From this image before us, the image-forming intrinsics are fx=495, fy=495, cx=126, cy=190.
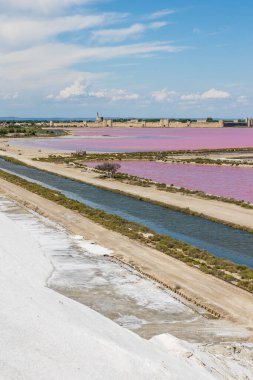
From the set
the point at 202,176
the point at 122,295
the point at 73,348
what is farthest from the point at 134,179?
the point at 73,348

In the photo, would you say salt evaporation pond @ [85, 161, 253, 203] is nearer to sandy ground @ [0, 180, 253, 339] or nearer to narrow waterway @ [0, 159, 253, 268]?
narrow waterway @ [0, 159, 253, 268]

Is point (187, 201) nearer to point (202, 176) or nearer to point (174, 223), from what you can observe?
point (174, 223)

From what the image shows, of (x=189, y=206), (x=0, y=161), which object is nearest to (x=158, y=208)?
(x=189, y=206)

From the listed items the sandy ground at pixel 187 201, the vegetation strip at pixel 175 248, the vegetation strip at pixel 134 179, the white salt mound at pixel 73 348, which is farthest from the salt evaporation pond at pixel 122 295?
the vegetation strip at pixel 134 179

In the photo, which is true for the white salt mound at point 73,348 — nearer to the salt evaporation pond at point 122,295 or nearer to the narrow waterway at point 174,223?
the salt evaporation pond at point 122,295

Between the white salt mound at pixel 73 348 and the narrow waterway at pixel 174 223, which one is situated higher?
the white salt mound at pixel 73 348

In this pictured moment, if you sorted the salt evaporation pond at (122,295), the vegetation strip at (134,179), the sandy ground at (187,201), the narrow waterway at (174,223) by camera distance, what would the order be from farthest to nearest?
the vegetation strip at (134,179), the sandy ground at (187,201), the narrow waterway at (174,223), the salt evaporation pond at (122,295)
